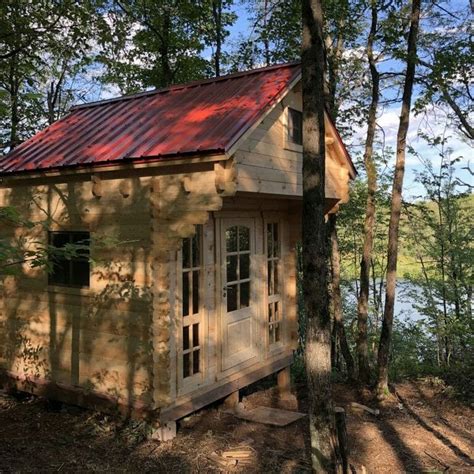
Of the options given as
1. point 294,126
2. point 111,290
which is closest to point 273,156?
point 294,126

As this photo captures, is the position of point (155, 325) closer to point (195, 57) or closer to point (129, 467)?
point (129, 467)

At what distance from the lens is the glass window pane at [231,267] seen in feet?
20.8

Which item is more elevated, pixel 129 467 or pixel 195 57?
pixel 195 57

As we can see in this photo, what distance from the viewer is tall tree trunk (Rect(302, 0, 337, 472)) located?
12.7 feet

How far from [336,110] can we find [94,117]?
20.0 feet

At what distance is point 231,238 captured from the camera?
6.42 meters

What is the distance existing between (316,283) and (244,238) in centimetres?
290

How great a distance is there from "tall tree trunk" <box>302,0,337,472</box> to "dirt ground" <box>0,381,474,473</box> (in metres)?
1.06

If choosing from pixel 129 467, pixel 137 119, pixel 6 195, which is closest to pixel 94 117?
pixel 137 119

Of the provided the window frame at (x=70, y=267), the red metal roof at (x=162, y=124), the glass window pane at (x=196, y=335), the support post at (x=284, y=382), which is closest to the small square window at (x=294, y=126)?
the red metal roof at (x=162, y=124)

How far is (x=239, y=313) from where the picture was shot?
660 cm

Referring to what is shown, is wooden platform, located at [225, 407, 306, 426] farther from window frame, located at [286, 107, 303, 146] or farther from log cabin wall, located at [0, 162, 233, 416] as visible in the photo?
window frame, located at [286, 107, 303, 146]

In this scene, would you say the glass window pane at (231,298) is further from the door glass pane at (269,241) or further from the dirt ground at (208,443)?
the dirt ground at (208,443)

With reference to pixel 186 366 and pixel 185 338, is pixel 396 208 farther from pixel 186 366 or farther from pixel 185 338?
pixel 186 366
